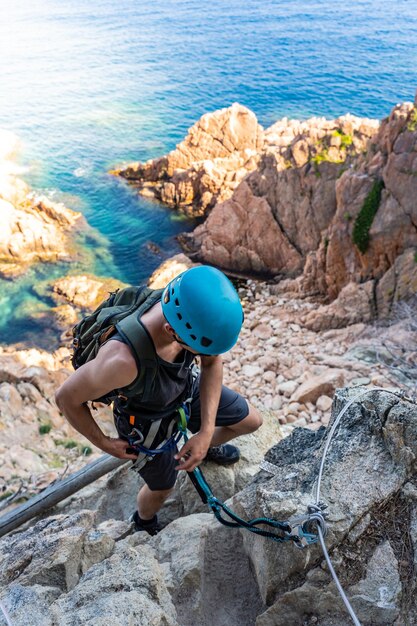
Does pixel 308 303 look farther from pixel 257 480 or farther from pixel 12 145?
pixel 12 145

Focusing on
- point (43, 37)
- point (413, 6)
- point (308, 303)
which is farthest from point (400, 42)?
point (308, 303)

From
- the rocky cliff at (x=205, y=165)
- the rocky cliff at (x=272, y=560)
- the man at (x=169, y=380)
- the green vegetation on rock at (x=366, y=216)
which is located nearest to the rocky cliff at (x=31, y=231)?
the rocky cliff at (x=205, y=165)

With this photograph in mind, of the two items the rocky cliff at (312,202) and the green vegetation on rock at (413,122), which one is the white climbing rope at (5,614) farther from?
the green vegetation on rock at (413,122)

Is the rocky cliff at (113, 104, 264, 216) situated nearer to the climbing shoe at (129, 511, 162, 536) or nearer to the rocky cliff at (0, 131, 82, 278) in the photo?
the rocky cliff at (0, 131, 82, 278)

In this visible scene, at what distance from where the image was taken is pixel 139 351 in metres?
2.68

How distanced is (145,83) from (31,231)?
98.3 ft

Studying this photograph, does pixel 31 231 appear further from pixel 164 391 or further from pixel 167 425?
pixel 164 391

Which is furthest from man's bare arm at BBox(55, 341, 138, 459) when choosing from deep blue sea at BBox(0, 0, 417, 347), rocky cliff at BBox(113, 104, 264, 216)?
rocky cliff at BBox(113, 104, 264, 216)

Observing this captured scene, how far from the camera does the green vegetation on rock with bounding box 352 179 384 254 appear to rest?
40.1 ft

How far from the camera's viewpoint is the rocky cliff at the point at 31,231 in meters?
19.3

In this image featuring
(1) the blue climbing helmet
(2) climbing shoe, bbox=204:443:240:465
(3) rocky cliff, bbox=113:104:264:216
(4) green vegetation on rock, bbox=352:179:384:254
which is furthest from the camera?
(3) rocky cliff, bbox=113:104:264:216

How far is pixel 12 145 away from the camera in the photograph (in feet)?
105

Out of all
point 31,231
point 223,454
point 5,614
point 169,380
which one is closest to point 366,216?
point 223,454

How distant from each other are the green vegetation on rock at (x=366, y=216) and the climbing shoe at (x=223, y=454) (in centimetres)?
922
